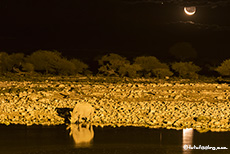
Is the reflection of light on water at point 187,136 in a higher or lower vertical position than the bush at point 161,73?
lower

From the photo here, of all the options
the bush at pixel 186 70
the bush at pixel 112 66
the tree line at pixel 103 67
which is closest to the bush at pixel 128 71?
the tree line at pixel 103 67

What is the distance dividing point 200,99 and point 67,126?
6.25m

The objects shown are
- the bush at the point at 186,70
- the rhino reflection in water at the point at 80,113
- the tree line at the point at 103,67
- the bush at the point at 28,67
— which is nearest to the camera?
the rhino reflection in water at the point at 80,113

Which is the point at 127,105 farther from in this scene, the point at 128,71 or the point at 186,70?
the point at 186,70

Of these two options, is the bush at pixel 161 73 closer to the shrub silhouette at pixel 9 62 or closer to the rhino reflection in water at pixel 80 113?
the shrub silhouette at pixel 9 62

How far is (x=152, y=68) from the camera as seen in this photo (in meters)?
32.2

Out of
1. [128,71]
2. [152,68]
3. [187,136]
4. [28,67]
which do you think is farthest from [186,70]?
[187,136]

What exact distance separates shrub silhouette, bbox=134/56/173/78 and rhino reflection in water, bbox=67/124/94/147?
658 inches

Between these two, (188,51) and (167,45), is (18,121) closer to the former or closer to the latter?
(188,51)

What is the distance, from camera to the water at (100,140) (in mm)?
10344

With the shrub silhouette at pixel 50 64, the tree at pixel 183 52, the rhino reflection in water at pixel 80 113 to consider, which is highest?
the tree at pixel 183 52

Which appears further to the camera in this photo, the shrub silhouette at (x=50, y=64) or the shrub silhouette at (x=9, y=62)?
the shrub silhouette at (x=9, y=62)

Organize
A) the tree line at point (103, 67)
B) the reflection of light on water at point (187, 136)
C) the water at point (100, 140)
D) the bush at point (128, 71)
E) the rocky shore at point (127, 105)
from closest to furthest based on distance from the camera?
the water at point (100, 140)
the reflection of light on water at point (187, 136)
the rocky shore at point (127, 105)
the bush at point (128, 71)
the tree line at point (103, 67)

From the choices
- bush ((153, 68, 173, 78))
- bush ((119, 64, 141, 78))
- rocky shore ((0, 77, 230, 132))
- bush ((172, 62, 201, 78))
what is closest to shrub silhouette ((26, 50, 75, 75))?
bush ((119, 64, 141, 78))
